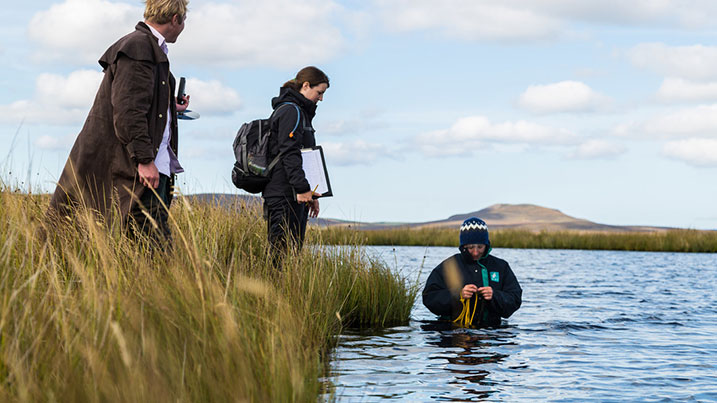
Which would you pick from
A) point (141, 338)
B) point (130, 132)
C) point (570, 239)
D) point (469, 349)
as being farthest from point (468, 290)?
point (570, 239)

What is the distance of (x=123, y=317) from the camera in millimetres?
3535

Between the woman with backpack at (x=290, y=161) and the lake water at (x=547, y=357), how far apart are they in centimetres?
112

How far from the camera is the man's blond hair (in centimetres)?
523

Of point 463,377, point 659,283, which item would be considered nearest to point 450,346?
point 463,377

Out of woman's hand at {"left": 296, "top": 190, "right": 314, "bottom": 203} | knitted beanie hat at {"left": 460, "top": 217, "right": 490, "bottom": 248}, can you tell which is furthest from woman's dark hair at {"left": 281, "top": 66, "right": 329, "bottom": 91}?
knitted beanie hat at {"left": 460, "top": 217, "right": 490, "bottom": 248}

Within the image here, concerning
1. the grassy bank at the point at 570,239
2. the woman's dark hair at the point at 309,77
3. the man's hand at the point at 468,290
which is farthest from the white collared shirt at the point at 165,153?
the grassy bank at the point at 570,239

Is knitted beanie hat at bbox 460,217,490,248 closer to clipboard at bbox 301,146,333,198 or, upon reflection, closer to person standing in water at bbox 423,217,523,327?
person standing in water at bbox 423,217,523,327

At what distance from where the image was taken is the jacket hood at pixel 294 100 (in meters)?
6.92

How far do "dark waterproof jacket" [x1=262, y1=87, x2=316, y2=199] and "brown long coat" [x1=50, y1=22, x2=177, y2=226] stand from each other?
145cm

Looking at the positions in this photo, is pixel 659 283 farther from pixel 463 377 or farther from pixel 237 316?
pixel 237 316

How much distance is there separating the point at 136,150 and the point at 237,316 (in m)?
1.74

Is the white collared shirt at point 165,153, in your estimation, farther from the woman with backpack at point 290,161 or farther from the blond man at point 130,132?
the woman with backpack at point 290,161

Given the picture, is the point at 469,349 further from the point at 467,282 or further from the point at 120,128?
the point at 120,128

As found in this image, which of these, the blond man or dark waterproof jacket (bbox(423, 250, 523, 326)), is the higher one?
the blond man
